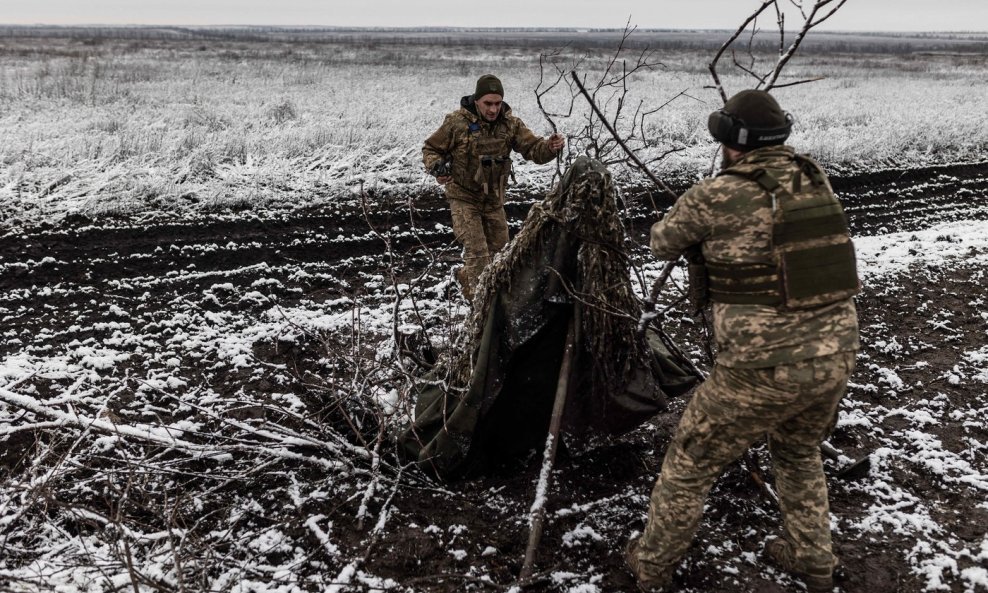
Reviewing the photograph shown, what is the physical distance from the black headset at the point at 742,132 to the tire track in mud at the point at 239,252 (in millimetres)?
2316

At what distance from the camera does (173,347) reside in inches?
191

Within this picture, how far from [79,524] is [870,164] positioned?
1160cm

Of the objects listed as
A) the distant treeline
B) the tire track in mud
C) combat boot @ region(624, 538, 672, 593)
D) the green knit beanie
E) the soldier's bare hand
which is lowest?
combat boot @ region(624, 538, 672, 593)

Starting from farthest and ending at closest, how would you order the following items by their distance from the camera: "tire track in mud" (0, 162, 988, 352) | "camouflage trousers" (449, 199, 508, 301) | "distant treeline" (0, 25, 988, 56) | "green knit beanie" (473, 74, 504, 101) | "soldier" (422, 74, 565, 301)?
"distant treeline" (0, 25, 988, 56), "tire track in mud" (0, 162, 988, 352), "camouflage trousers" (449, 199, 508, 301), "soldier" (422, 74, 565, 301), "green knit beanie" (473, 74, 504, 101)

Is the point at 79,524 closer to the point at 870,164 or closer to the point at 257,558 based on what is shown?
the point at 257,558

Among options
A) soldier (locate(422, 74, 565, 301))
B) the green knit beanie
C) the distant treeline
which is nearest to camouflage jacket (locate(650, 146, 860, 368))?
soldier (locate(422, 74, 565, 301))

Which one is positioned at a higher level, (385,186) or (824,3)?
(824,3)

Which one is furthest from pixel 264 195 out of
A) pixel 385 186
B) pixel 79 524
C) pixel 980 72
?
pixel 980 72

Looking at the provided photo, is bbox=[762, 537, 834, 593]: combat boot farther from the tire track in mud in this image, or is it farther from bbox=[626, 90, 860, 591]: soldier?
the tire track in mud

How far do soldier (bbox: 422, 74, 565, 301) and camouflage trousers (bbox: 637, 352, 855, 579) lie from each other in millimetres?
2768

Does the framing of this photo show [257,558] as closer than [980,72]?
Yes

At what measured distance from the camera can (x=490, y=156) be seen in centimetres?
511

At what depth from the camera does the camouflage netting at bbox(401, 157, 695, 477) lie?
292 centimetres

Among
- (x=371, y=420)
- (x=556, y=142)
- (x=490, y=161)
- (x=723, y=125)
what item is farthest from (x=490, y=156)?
(x=723, y=125)
